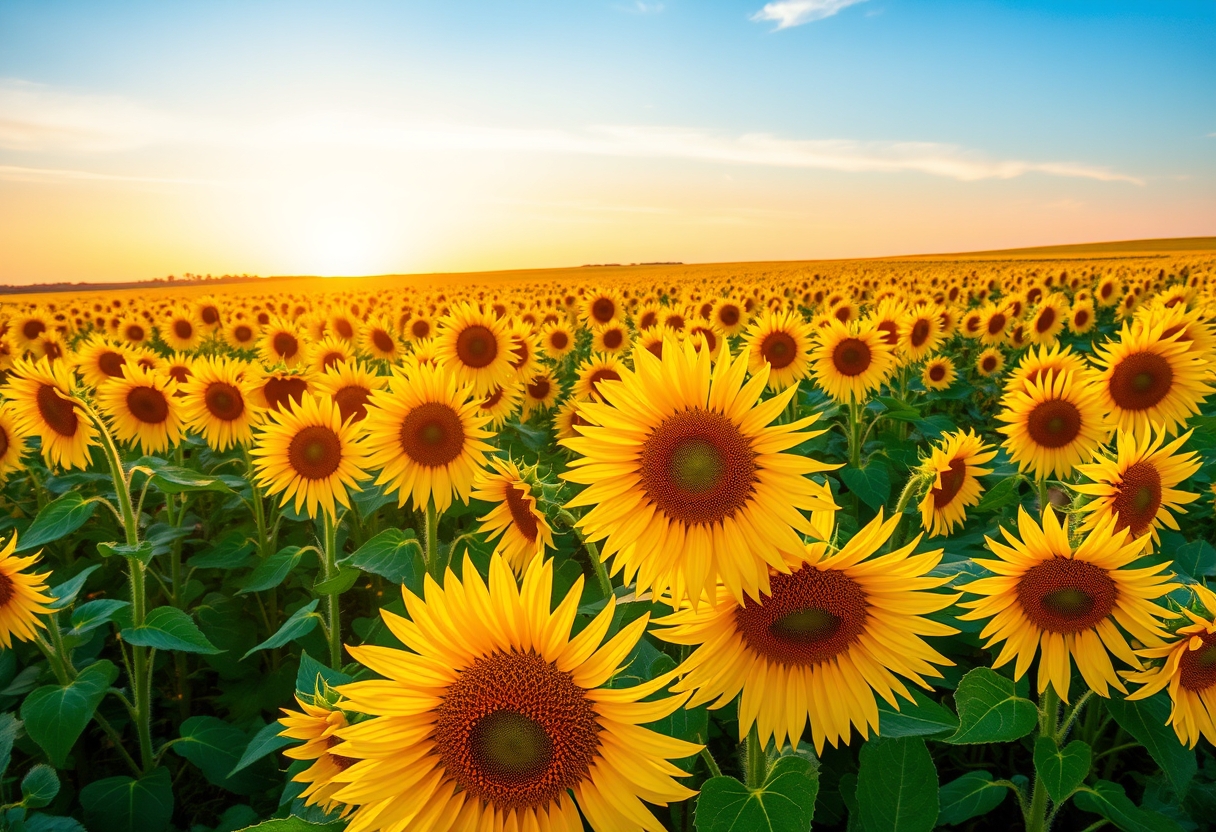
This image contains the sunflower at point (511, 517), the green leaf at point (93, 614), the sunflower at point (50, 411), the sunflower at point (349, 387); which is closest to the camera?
the green leaf at point (93, 614)

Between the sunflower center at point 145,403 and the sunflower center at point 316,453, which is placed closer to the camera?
the sunflower center at point 316,453

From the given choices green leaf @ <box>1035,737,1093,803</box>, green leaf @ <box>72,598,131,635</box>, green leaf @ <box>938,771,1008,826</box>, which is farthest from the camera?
green leaf @ <box>72,598,131,635</box>

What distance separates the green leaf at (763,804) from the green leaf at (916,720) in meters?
0.26

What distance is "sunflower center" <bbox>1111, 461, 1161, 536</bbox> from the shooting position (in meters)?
2.77

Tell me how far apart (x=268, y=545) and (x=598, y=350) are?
683cm

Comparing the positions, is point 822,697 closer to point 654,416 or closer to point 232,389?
Answer: point 654,416

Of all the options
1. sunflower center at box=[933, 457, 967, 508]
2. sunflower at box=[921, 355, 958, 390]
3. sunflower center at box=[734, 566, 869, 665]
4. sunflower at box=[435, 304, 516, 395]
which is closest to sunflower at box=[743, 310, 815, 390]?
sunflower at box=[435, 304, 516, 395]

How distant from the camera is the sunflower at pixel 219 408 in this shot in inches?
207

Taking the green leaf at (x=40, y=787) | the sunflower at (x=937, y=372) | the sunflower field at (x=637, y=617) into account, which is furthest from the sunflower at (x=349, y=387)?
the sunflower at (x=937, y=372)

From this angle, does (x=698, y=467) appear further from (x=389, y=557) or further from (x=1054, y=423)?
(x=1054, y=423)

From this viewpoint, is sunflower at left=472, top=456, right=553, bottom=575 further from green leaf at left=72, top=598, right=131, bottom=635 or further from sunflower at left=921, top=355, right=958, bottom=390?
sunflower at left=921, top=355, right=958, bottom=390

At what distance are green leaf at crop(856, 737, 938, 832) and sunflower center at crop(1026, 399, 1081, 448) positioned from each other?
306 cm

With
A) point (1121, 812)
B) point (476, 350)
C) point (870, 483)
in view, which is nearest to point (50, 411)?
point (476, 350)

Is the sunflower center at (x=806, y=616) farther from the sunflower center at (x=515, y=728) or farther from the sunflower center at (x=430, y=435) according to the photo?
the sunflower center at (x=430, y=435)
